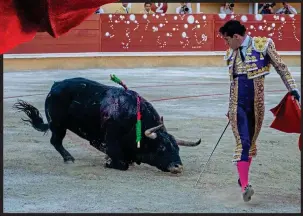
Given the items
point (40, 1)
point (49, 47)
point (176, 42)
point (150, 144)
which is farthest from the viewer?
point (176, 42)

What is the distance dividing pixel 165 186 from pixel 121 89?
752 millimetres

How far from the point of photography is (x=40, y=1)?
2.54 ft

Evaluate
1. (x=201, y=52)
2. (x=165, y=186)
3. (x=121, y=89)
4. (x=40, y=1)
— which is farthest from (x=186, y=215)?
(x=201, y=52)

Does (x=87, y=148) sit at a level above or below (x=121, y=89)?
below

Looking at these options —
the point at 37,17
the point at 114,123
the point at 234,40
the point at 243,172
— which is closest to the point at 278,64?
the point at 234,40

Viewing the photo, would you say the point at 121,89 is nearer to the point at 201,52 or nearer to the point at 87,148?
the point at 87,148

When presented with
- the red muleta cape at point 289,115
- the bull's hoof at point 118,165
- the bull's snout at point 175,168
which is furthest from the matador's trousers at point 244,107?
the bull's hoof at point 118,165

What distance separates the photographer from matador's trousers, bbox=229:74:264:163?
315 centimetres

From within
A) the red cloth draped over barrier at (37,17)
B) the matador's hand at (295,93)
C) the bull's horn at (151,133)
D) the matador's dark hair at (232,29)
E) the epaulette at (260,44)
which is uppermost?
the red cloth draped over barrier at (37,17)

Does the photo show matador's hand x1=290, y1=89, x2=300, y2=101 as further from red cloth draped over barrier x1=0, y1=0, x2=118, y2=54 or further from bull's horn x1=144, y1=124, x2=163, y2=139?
red cloth draped over barrier x1=0, y1=0, x2=118, y2=54

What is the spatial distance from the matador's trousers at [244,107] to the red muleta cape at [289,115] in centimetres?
12

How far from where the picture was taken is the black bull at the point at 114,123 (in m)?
3.79

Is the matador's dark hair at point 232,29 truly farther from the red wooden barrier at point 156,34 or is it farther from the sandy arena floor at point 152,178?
the red wooden barrier at point 156,34

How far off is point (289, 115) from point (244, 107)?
217 millimetres
